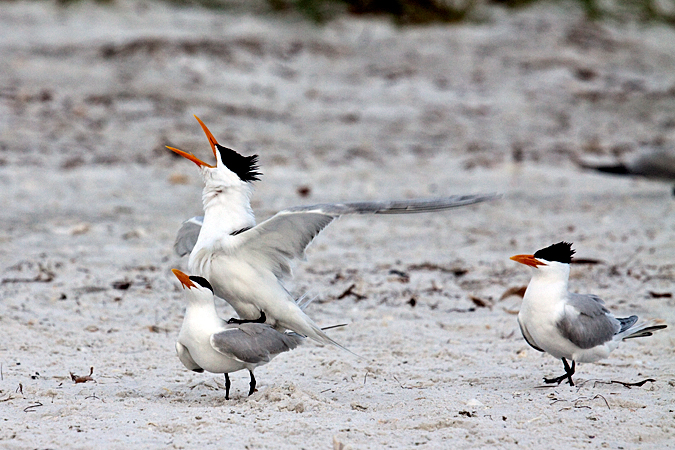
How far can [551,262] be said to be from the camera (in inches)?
148

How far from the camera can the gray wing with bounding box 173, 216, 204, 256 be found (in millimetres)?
4109

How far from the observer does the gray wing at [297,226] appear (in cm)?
345

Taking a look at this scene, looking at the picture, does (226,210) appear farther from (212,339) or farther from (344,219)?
(344,219)

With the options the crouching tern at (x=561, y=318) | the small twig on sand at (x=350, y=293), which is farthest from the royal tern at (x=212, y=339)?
the small twig on sand at (x=350, y=293)

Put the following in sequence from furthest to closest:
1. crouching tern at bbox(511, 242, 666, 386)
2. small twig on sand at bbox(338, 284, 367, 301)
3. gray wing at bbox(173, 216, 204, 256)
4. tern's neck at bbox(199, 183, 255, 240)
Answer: small twig on sand at bbox(338, 284, 367, 301)
gray wing at bbox(173, 216, 204, 256)
tern's neck at bbox(199, 183, 255, 240)
crouching tern at bbox(511, 242, 666, 386)

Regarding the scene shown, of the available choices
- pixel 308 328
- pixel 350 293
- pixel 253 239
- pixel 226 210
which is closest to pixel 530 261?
pixel 308 328

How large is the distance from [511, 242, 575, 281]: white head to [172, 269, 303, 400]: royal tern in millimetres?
1133

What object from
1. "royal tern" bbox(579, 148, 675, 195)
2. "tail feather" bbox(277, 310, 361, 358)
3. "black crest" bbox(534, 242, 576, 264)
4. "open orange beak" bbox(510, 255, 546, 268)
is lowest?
"royal tern" bbox(579, 148, 675, 195)

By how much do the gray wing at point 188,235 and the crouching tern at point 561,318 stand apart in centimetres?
146

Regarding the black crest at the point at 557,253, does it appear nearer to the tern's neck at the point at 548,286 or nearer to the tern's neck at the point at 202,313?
the tern's neck at the point at 548,286

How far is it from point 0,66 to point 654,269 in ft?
26.9

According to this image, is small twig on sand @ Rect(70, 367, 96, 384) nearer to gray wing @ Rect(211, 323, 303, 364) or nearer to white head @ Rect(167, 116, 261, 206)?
gray wing @ Rect(211, 323, 303, 364)

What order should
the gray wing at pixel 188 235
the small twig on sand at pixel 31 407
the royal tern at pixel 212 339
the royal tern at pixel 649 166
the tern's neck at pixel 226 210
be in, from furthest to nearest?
the royal tern at pixel 649 166 < the gray wing at pixel 188 235 < the tern's neck at pixel 226 210 < the royal tern at pixel 212 339 < the small twig on sand at pixel 31 407

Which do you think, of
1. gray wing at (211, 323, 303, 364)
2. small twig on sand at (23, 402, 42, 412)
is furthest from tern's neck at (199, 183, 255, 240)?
small twig on sand at (23, 402, 42, 412)
